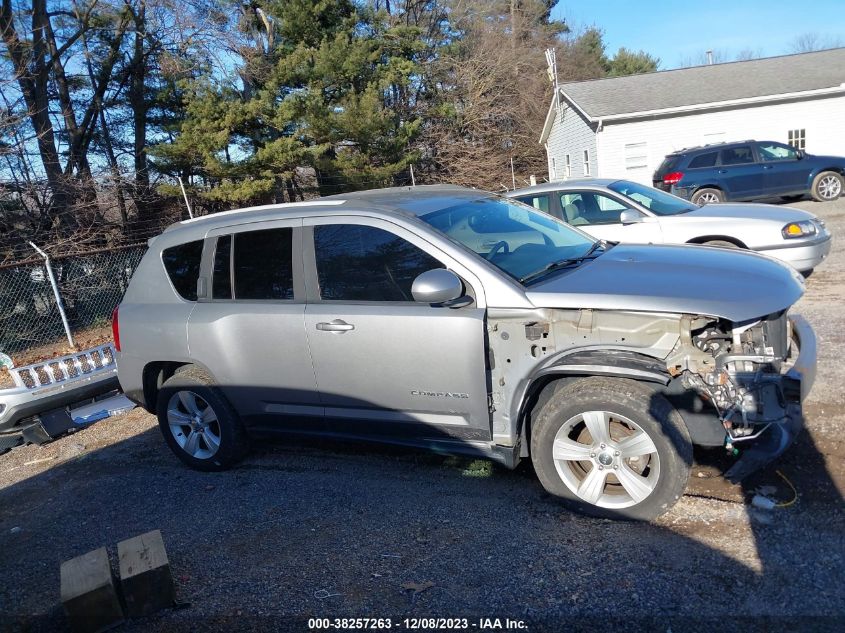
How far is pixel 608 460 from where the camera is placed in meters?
3.57

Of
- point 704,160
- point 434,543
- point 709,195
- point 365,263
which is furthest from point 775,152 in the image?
point 434,543

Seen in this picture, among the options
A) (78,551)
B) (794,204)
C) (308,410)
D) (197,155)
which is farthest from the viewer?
(197,155)

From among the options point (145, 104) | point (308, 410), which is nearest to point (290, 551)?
point (308, 410)

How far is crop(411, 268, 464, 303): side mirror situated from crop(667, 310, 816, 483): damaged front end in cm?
119

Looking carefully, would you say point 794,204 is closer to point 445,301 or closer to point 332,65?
point 332,65

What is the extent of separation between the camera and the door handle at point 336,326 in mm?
4164

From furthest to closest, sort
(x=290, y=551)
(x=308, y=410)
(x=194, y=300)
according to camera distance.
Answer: (x=194, y=300) → (x=308, y=410) → (x=290, y=551)

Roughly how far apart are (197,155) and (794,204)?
16.0m

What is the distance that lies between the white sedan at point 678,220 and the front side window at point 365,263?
12.8ft

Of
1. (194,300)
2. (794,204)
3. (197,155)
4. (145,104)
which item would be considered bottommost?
(794,204)

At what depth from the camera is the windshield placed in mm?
8020

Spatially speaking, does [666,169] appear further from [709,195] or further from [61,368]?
[61,368]

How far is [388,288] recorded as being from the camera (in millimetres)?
4137

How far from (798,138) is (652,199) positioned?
56.6ft
